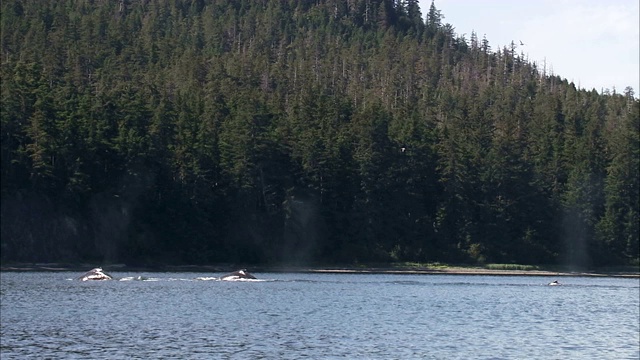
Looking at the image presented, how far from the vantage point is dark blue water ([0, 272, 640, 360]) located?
40812 mm

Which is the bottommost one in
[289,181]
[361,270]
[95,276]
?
[95,276]

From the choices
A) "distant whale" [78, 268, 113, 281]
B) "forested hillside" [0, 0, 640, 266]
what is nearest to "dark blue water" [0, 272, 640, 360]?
"distant whale" [78, 268, 113, 281]

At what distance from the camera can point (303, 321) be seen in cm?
5234

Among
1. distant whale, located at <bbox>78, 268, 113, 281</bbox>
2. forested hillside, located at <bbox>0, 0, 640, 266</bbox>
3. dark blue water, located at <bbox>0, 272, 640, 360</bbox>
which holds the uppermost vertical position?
forested hillside, located at <bbox>0, 0, 640, 266</bbox>

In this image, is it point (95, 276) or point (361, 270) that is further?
point (361, 270)

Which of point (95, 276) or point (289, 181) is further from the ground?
point (289, 181)

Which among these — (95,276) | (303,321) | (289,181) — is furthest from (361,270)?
(303,321)

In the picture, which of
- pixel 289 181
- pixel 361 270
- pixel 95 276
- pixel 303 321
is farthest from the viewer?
pixel 289 181

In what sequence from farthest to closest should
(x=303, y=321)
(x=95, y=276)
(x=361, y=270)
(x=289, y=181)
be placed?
(x=289, y=181)
(x=361, y=270)
(x=95, y=276)
(x=303, y=321)

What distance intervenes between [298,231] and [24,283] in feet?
155

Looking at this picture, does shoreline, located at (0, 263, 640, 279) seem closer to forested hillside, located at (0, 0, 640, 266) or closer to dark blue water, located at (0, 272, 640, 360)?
forested hillside, located at (0, 0, 640, 266)

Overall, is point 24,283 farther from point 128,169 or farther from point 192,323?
point 128,169

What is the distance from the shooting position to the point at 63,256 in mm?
102375

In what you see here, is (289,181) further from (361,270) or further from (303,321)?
(303,321)
